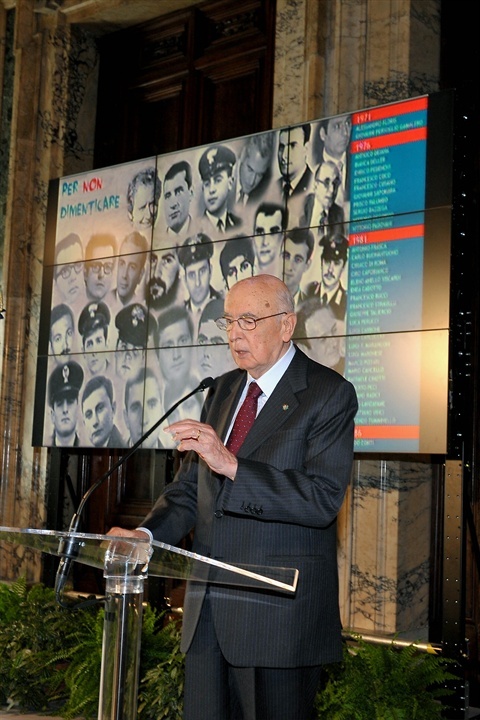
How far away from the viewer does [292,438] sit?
269 centimetres

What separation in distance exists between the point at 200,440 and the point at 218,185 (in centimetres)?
328

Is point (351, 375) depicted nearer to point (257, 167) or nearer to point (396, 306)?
point (396, 306)

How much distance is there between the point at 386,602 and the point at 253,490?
2764 mm

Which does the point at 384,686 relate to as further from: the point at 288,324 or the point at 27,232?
the point at 27,232

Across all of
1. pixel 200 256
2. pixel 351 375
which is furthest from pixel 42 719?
pixel 200 256

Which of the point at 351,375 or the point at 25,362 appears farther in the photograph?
the point at 25,362

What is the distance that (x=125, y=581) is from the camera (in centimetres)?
199

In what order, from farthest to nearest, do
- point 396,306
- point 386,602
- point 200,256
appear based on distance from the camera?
point 200,256
point 386,602
point 396,306

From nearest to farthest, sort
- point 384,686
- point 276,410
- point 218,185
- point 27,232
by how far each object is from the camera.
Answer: point 276,410
point 384,686
point 218,185
point 27,232

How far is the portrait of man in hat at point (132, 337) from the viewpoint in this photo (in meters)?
5.65

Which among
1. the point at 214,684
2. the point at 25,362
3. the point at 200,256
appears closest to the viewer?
the point at 214,684

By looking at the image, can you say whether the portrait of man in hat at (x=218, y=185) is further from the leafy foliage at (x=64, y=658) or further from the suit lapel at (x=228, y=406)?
the suit lapel at (x=228, y=406)

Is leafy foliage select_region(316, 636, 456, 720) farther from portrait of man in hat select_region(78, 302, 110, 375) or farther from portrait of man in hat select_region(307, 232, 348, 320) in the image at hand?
portrait of man in hat select_region(78, 302, 110, 375)

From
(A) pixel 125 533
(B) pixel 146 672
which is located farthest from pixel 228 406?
(B) pixel 146 672
